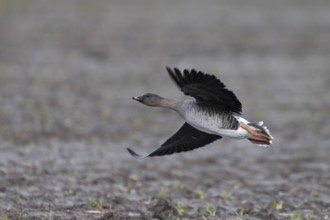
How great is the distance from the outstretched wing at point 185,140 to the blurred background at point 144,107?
732mm

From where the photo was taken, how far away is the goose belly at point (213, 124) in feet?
25.8

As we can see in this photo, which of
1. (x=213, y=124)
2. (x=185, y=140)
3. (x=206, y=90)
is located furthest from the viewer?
(x=185, y=140)

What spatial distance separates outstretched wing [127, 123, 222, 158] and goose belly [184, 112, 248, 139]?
29.2 inches

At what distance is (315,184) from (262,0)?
1963 centimetres

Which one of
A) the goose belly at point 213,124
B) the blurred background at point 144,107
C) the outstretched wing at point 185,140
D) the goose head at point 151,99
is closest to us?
the goose belly at point 213,124

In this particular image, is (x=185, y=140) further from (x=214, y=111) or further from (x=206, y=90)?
(x=206, y=90)

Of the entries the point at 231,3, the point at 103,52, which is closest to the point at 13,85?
the point at 103,52

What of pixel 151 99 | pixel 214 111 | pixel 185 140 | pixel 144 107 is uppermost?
pixel 144 107

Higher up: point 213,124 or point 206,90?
point 206,90

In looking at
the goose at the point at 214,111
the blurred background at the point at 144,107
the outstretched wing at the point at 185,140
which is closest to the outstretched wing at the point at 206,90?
the goose at the point at 214,111

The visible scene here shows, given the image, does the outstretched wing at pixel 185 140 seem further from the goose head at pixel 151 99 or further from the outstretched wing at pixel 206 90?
the outstretched wing at pixel 206 90

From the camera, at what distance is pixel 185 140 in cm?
880

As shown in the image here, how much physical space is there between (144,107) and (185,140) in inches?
296

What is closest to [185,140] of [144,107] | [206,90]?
[206,90]
